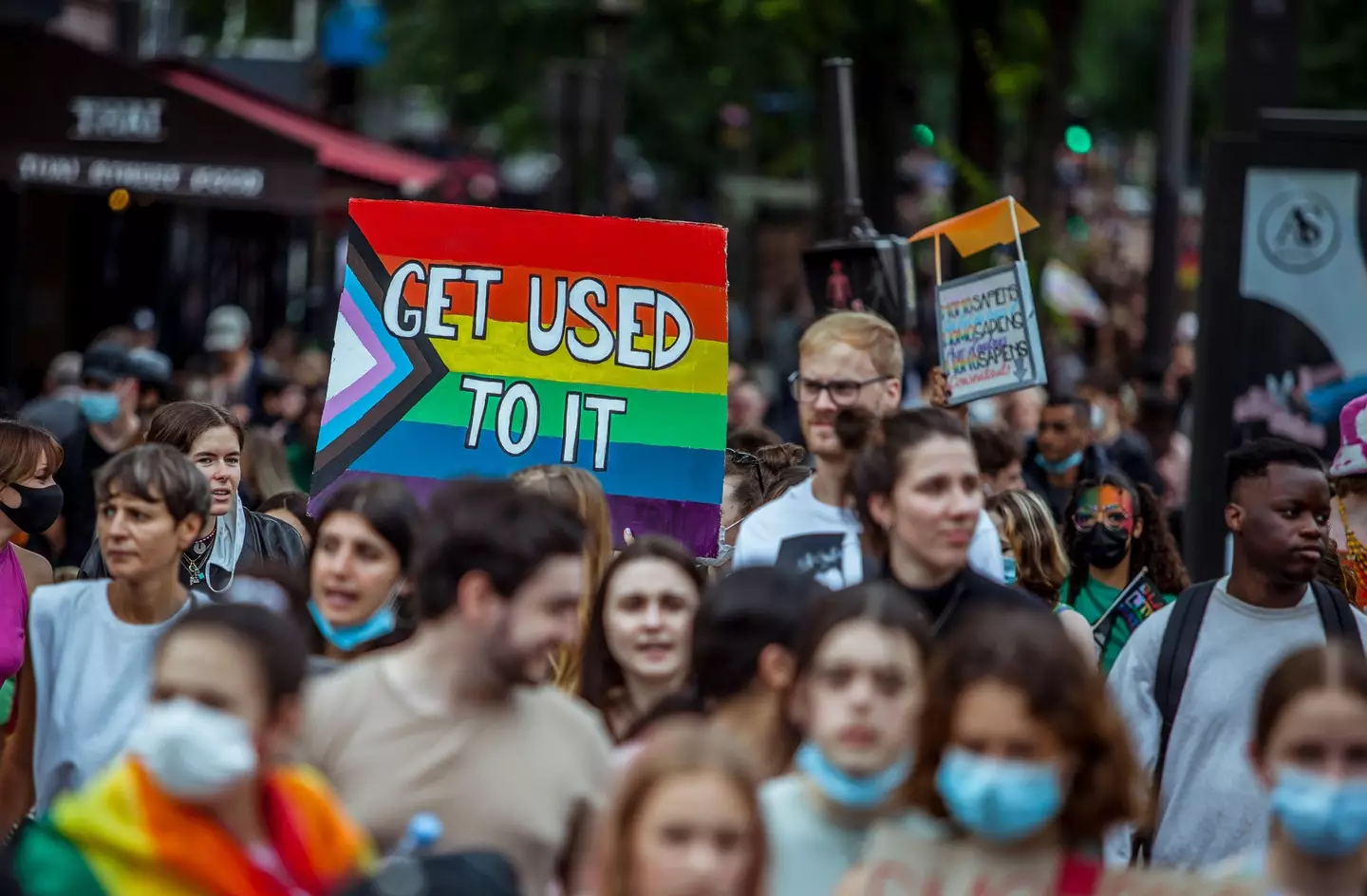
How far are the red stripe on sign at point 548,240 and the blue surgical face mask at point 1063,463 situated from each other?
429cm

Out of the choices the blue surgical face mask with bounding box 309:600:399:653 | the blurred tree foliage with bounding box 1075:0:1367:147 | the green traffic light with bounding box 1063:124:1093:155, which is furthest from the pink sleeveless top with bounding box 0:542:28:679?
the blurred tree foliage with bounding box 1075:0:1367:147

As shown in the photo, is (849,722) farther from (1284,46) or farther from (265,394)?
(265,394)

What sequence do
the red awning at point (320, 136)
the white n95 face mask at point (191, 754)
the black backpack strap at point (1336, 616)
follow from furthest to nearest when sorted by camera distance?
the red awning at point (320, 136)
the black backpack strap at point (1336, 616)
the white n95 face mask at point (191, 754)

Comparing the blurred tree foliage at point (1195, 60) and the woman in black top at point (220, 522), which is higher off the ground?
the blurred tree foliage at point (1195, 60)

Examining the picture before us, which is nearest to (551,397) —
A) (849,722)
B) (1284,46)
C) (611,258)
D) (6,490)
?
(611,258)

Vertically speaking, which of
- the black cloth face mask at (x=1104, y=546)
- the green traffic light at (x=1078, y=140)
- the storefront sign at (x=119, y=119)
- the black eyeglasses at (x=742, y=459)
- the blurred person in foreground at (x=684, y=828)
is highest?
the green traffic light at (x=1078, y=140)

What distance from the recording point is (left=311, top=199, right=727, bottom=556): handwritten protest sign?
7.97 meters

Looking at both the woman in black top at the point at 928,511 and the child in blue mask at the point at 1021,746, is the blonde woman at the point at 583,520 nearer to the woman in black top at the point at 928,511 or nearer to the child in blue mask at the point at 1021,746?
the woman in black top at the point at 928,511

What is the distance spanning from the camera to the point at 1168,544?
923cm

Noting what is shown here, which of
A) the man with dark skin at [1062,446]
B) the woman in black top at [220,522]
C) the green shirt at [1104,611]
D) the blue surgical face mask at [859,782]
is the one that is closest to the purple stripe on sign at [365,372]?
the woman in black top at [220,522]

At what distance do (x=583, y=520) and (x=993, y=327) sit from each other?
9.10 feet

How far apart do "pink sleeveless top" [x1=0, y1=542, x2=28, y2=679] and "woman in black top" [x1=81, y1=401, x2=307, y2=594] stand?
0.89ft

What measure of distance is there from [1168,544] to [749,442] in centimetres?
197

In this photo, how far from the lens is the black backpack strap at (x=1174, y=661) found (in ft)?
22.0
